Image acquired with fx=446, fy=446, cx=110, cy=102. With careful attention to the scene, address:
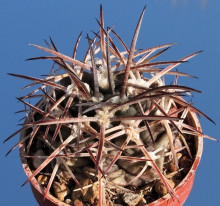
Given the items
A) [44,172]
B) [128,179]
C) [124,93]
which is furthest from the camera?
[44,172]

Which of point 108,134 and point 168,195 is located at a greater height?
point 108,134

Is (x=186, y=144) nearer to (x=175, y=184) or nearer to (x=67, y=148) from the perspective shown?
(x=175, y=184)

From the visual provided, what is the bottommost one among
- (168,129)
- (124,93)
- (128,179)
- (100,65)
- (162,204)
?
(162,204)

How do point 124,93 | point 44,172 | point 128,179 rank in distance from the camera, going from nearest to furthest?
point 124,93, point 128,179, point 44,172

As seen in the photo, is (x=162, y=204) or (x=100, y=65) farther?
(x=100, y=65)

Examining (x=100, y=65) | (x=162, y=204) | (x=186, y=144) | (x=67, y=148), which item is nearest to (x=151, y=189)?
(x=162, y=204)

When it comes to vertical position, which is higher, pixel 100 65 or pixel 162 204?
pixel 100 65
